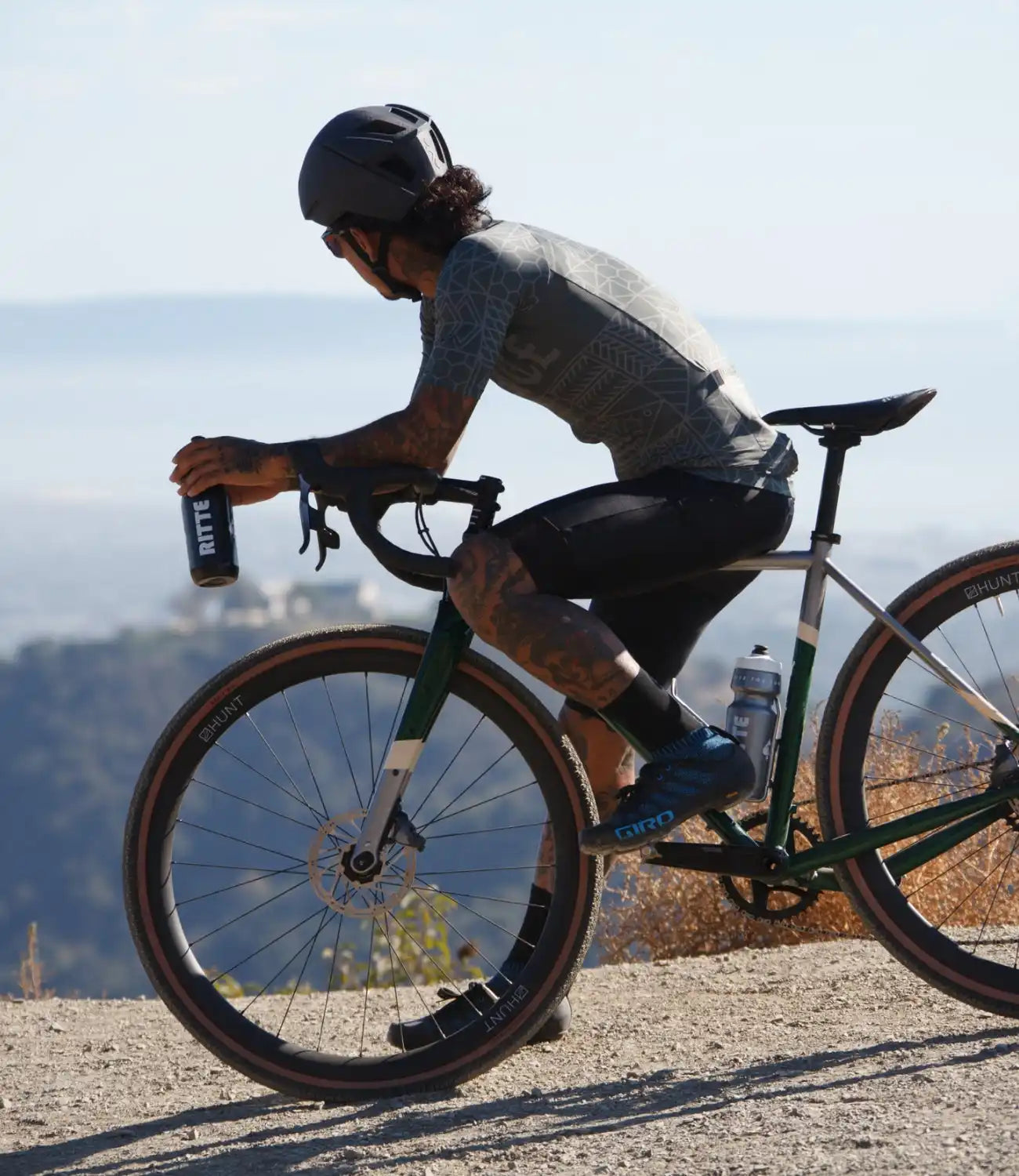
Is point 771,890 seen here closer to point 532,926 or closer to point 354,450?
point 532,926

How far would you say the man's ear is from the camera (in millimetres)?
4141

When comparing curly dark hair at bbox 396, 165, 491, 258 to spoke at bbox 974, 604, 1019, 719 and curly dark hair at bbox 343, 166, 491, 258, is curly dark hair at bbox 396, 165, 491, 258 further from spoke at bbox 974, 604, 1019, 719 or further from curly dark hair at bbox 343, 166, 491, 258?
spoke at bbox 974, 604, 1019, 719

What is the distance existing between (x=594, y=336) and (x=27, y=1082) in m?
2.60

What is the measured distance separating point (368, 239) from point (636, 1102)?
6.78 ft

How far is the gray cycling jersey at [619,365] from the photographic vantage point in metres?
3.97

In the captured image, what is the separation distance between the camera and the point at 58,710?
6526 inches

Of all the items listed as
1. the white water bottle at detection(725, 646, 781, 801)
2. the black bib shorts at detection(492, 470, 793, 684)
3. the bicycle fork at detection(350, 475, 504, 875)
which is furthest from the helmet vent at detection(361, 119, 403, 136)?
the white water bottle at detection(725, 646, 781, 801)

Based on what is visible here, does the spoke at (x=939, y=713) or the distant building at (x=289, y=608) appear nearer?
the spoke at (x=939, y=713)

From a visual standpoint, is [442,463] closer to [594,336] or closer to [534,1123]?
[594,336]

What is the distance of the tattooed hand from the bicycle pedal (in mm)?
Result: 1242

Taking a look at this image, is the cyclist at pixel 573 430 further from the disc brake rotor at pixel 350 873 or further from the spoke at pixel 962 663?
the spoke at pixel 962 663

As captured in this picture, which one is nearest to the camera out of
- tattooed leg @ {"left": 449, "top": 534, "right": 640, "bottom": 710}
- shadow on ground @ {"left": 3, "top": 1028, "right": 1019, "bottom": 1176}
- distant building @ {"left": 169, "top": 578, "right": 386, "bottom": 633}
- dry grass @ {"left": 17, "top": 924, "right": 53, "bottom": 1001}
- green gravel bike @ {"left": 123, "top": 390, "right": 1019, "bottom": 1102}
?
shadow on ground @ {"left": 3, "top": 1028, "right": 1019, "bottom": 1176}

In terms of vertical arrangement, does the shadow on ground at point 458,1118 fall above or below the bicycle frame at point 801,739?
below

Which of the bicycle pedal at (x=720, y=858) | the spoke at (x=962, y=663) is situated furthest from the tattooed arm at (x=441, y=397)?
the spoke at (x=962, y=663)
